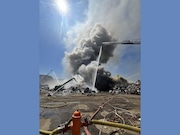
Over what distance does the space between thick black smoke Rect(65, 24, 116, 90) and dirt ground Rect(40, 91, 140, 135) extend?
0.18 m

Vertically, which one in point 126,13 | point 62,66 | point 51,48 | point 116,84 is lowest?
point 116,84

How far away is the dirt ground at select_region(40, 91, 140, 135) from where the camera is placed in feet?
6.73

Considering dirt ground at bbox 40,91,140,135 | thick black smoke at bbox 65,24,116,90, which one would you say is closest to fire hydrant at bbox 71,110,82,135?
dirt ground at bbox 40,91,140,135

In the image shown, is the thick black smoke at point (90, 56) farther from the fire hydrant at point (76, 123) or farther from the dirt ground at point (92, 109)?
the fire hydrant at point (76, 123)

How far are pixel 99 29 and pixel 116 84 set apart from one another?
56cm

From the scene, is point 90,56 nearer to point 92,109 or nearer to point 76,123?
point 92,109

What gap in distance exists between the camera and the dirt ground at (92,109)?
2053mm

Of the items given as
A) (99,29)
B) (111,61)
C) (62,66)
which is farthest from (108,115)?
(99,29)

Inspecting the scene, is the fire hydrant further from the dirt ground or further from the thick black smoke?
the thick black smoke

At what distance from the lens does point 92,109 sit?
2123 millimetres

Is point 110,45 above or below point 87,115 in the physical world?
above

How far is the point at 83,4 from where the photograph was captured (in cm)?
213

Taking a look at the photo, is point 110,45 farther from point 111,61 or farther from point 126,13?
point 126,13

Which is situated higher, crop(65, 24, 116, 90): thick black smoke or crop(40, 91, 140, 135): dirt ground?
crop(65, 24, 116, 90): thick black smoke
